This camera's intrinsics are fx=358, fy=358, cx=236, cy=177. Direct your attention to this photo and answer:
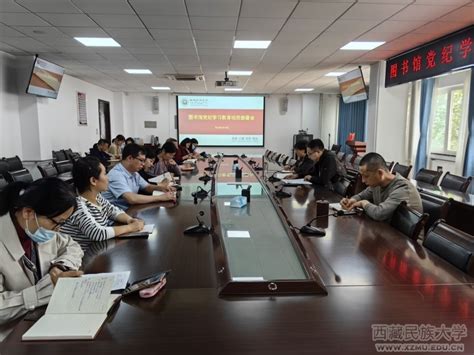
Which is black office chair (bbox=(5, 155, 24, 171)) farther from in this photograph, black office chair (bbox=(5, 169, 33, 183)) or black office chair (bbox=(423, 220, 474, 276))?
black office chair (bbox=(423, 220, 474, 276))

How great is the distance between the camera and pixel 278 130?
12406 mm

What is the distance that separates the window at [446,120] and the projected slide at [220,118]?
241 inches

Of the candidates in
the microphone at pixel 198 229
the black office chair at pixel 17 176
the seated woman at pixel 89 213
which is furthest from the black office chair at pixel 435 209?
the black office chair at pixel 17 176

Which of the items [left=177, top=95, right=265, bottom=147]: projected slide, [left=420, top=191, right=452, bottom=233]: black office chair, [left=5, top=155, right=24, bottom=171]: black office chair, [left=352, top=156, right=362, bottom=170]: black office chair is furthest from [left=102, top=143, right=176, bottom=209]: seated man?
[left=177, top=95, right=265, bottom=147]: projected slide

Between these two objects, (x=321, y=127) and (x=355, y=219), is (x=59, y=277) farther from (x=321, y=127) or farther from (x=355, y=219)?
(x=321, y=127)

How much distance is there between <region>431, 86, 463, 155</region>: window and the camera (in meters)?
6.36

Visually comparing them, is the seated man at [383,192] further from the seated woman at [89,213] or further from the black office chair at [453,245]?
the seated woman at [89,213]

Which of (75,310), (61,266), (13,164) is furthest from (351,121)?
(75,310)

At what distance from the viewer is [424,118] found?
22.2 ft

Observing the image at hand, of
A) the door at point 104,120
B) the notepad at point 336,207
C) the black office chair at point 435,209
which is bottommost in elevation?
the black office chair at point 435,209

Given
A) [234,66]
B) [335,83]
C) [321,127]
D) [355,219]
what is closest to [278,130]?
[321,127]

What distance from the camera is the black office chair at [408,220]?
207cm

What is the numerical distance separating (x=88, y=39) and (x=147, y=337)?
4.67 m

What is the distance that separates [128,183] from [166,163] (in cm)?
180
